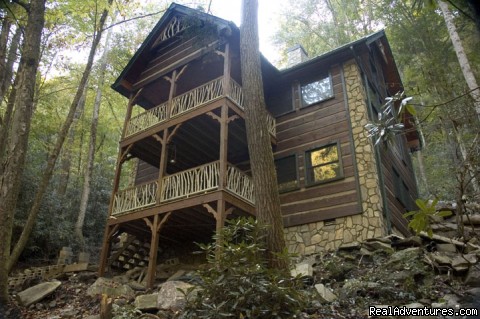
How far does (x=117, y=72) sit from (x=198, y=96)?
12308 millimetres

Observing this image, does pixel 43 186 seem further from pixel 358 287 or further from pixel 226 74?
pixel 358 287

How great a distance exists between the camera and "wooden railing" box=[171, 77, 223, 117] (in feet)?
36.2

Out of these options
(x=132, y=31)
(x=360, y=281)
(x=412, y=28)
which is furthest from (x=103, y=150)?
(x=360, y=281)

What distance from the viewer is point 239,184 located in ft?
33.7

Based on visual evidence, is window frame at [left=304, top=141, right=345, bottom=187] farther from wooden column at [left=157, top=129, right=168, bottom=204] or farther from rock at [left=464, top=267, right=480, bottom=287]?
rock at [left=464, top=267, right=480, bottom=287]

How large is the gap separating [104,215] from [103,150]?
30.6ft

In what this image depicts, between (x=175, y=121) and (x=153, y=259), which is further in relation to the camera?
(x=175, y=121)

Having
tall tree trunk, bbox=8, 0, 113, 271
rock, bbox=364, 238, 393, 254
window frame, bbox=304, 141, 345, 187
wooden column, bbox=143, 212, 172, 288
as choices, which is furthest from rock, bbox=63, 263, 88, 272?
rock, bbox=364, 238, 393, 254

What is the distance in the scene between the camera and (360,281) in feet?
21.6

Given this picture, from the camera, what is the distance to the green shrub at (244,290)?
4.09 metres

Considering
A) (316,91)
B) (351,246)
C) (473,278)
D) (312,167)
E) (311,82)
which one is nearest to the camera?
(473,278)

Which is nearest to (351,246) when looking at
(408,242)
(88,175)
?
(408,242)

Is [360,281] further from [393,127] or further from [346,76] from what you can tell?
[346,76]

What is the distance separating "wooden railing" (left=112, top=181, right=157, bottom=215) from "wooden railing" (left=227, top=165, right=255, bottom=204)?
8.70 ft
